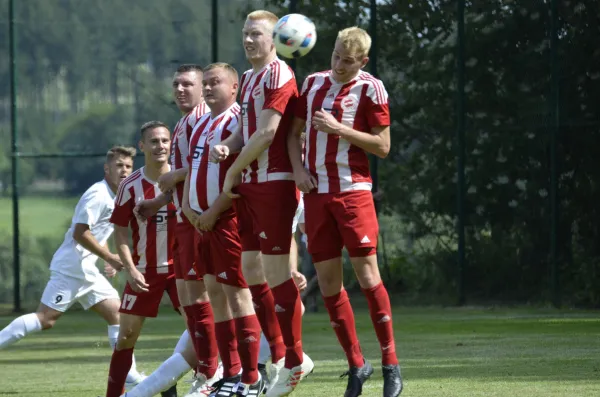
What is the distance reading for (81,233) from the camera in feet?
29.5

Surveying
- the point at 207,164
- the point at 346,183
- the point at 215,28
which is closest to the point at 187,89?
the point at 207,164

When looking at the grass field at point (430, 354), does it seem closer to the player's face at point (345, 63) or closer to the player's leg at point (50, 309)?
the player's leg at point (50, 309)

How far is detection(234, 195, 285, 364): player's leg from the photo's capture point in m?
7.00

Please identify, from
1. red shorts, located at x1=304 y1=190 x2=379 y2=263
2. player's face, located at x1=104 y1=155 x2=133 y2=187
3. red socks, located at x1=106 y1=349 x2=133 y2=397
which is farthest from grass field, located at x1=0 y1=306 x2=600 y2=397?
player's face, located at x1=104 y1=155 x2=133 y2=187

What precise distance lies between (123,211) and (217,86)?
39.9 inches

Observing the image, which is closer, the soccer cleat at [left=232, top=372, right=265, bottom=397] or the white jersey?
the soccer cleat at [left=232, top=372, right=265, bottom=397]

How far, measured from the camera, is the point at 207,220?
276 inches

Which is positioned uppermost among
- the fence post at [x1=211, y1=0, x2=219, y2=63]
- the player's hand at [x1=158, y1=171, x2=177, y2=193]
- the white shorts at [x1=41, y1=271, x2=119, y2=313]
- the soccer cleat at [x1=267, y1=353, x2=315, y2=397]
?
the fence post at [x1=211, y1=0, x2=219, y2=63]

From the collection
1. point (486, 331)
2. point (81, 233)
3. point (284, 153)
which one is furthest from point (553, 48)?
point (284, 153)

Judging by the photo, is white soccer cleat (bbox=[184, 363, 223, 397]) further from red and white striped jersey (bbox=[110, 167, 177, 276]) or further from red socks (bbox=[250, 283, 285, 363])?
red and white striped jersey (bbox=[110, 167, 177, 276])

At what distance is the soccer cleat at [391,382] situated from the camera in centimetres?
654

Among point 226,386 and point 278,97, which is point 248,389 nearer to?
point 226,386

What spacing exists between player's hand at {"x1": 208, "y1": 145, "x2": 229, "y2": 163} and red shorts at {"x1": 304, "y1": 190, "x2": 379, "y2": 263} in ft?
1.56

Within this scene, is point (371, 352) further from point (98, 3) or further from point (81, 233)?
point (98, 3)
